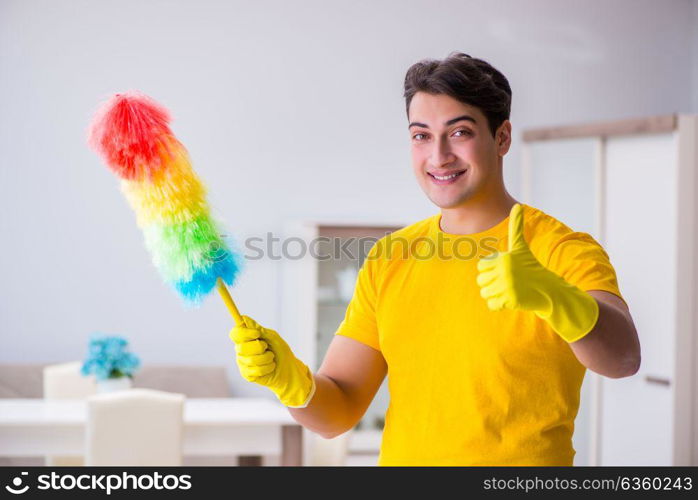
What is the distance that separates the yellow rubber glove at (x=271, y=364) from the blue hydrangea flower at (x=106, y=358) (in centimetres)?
223

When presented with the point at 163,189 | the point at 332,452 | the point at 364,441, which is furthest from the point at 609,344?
the point at 364,441

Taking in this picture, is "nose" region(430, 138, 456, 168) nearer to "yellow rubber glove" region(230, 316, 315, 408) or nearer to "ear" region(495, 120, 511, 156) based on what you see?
"ear" region(495, 120, 511, 156)

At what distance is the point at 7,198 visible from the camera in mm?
4566

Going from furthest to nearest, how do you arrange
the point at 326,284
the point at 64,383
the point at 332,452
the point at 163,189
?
Answer: 1. the point at 326,284
2. the point at 64,383
3. the point at 332,452
4. the point at 163,189

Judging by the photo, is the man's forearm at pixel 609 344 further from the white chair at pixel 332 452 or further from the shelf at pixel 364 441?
the shelf at pixel 364 441

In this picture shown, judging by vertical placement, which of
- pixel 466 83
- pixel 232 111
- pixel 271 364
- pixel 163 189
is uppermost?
pixel 232 111

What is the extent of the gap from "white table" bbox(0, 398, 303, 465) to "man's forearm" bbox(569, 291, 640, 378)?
86.3 inches

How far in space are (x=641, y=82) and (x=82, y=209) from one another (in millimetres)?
3362

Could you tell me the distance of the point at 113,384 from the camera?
3.67 m

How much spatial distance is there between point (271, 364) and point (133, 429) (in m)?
1.87

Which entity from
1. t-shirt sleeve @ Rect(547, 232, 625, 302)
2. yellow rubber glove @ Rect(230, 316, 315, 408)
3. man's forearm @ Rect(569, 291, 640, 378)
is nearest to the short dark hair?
t-shirt sleeve @ Rect(547, 232, 625, 302)

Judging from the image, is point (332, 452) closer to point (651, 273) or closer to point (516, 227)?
point (651, 273)
